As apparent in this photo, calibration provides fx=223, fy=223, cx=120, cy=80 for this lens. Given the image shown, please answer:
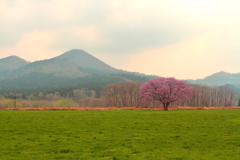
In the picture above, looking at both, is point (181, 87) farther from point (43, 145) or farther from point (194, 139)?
point (43, 145)

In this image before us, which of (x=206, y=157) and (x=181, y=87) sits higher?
(x=181, y=87)

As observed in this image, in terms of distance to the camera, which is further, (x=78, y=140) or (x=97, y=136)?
(x=97, y=136)

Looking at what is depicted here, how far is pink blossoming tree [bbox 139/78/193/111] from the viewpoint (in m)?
65.2

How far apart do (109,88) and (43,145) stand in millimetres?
122894

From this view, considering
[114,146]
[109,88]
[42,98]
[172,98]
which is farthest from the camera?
[42,98]

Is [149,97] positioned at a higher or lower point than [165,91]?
lower

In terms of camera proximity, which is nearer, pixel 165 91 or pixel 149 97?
pixel 165 91

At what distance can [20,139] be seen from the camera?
18922mm

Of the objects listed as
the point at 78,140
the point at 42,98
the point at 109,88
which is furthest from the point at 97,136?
the point at 42,98

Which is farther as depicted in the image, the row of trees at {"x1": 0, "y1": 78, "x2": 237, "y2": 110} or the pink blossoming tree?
the row of trees at {"x1": 0, "y1": 78, "x2": 237, "y2": 110}

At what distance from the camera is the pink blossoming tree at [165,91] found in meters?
65.2

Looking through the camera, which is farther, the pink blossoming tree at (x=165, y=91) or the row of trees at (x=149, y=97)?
the row of trees at (x=149, y=97)

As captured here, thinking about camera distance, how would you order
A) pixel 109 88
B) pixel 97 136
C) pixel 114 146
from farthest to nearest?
pixel 109 88 < pixel 97 136 < pixel 114 146

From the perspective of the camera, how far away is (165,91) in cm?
6531
